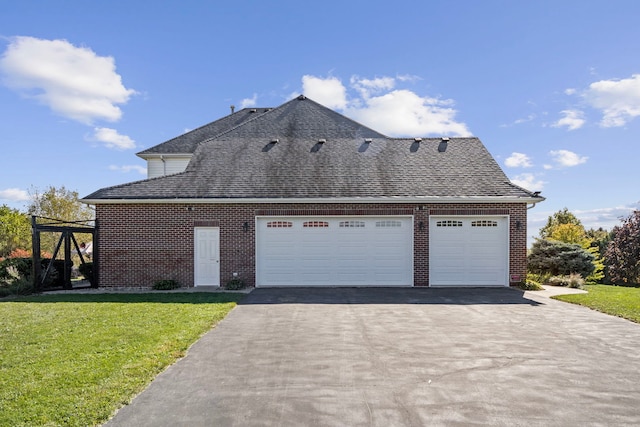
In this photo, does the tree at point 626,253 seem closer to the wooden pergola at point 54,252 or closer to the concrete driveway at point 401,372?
the concrete driveway at point 401,372

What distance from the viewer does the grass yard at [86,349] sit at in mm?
4102

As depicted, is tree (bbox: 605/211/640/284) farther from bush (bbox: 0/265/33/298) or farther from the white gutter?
bush (bbox: 0/265/33/298)

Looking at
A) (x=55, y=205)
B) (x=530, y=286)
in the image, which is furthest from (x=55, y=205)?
(x=530, y=286)

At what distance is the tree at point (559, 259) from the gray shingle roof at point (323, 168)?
3936mm

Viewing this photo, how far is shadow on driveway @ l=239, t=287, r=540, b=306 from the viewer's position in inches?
420

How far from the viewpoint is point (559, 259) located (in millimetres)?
15375

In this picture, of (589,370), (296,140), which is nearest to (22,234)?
(296,140)

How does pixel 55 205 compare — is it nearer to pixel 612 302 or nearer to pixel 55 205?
pixel 55 205

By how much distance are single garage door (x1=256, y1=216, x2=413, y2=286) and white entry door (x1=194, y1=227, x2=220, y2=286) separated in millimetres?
1387

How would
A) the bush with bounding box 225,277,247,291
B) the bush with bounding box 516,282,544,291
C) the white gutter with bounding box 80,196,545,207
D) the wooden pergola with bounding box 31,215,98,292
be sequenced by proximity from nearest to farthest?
the wooden pergola with bounding box 31,215,98,292
the bush with bounding box 225,277,247,291
the bush with bounding box 516,282,544,291
the white gutter with bounding box 80,196,545,207

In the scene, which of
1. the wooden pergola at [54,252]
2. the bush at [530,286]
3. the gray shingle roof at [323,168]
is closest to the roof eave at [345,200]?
the gray shingle roof at [323,168]

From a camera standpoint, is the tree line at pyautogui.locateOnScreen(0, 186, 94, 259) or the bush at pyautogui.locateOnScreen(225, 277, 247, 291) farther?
the tree line at pyautogui.locateOnScreen(0, 186, 94, 259)

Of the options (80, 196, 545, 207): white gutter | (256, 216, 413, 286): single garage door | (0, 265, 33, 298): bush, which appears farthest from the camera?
(256, 216, 413, 286): single garage door

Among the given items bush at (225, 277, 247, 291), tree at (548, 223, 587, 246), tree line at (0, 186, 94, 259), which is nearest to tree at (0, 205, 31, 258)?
tree line at (0, 186, 94, 259)
